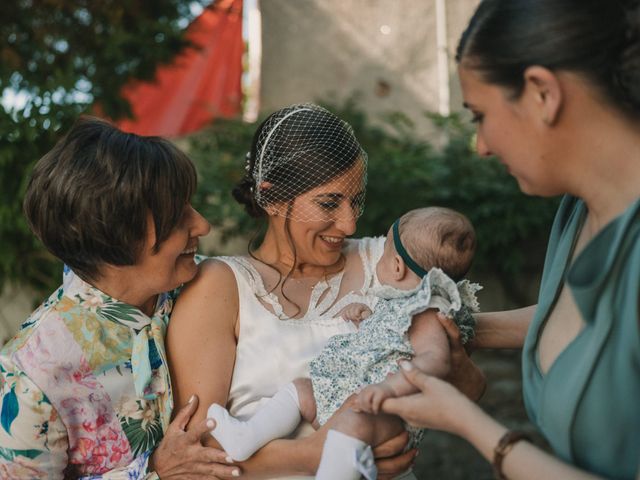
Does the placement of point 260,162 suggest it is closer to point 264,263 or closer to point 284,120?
point 284,120

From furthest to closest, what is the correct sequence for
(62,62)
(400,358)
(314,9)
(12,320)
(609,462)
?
(314,9), (62,62), (12,320), (400,358), (609,462)

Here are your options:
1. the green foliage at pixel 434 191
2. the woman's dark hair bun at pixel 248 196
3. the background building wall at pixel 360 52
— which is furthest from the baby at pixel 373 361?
the background building wall at pixel 360 52

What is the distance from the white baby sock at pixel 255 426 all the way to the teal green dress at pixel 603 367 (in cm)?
95

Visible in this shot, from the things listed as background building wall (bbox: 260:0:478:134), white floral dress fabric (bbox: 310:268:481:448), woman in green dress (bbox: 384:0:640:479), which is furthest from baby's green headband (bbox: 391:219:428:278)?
background building wall (bbox: 260:0:478:134)

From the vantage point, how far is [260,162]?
3023 mm

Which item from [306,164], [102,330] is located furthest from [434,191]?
[102,330]

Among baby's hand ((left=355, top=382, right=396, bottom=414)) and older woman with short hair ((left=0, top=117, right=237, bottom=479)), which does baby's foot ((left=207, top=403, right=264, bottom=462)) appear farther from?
baby's hand ((left=355, top=382, right=396, bottom=414))

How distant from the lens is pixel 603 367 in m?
1.80

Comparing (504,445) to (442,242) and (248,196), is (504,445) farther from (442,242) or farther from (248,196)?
(248,196)

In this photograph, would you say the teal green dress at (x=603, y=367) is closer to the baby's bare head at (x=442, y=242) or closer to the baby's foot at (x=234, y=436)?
the baby's bare head at (x=442, y=242)

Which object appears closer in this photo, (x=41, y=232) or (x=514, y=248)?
(x=41, y=232)

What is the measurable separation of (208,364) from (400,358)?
0.68 metres

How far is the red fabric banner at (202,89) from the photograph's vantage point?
692 centimetres

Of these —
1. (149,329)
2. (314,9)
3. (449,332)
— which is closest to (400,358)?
(449,332)
